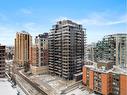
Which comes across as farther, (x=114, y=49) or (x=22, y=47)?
(x=22, y=47)

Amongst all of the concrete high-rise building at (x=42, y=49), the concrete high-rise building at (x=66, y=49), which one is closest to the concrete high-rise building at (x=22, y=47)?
the concrete high-rise building at (x=42, y=49)

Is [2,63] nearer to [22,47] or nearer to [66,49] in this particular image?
[66,49]

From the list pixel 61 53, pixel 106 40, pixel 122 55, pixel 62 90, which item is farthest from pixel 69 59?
pixel 106 40

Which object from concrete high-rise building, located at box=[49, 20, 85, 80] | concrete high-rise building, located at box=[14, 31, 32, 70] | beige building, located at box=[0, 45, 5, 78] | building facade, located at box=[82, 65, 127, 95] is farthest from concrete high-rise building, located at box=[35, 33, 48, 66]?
building facade, located at box=[82, 65, 127, 95]

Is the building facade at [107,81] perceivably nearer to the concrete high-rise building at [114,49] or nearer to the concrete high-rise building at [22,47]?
the concrete high-rise building at [114,49]

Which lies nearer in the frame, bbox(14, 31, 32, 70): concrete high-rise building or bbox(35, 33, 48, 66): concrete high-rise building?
bbox(35, 33, 48, 66): concrete high-rise building

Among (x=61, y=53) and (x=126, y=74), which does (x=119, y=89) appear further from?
(x=61, y=53)

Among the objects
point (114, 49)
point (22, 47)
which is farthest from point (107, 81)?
point (22, 47)

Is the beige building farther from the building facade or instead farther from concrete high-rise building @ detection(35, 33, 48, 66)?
the building facade
